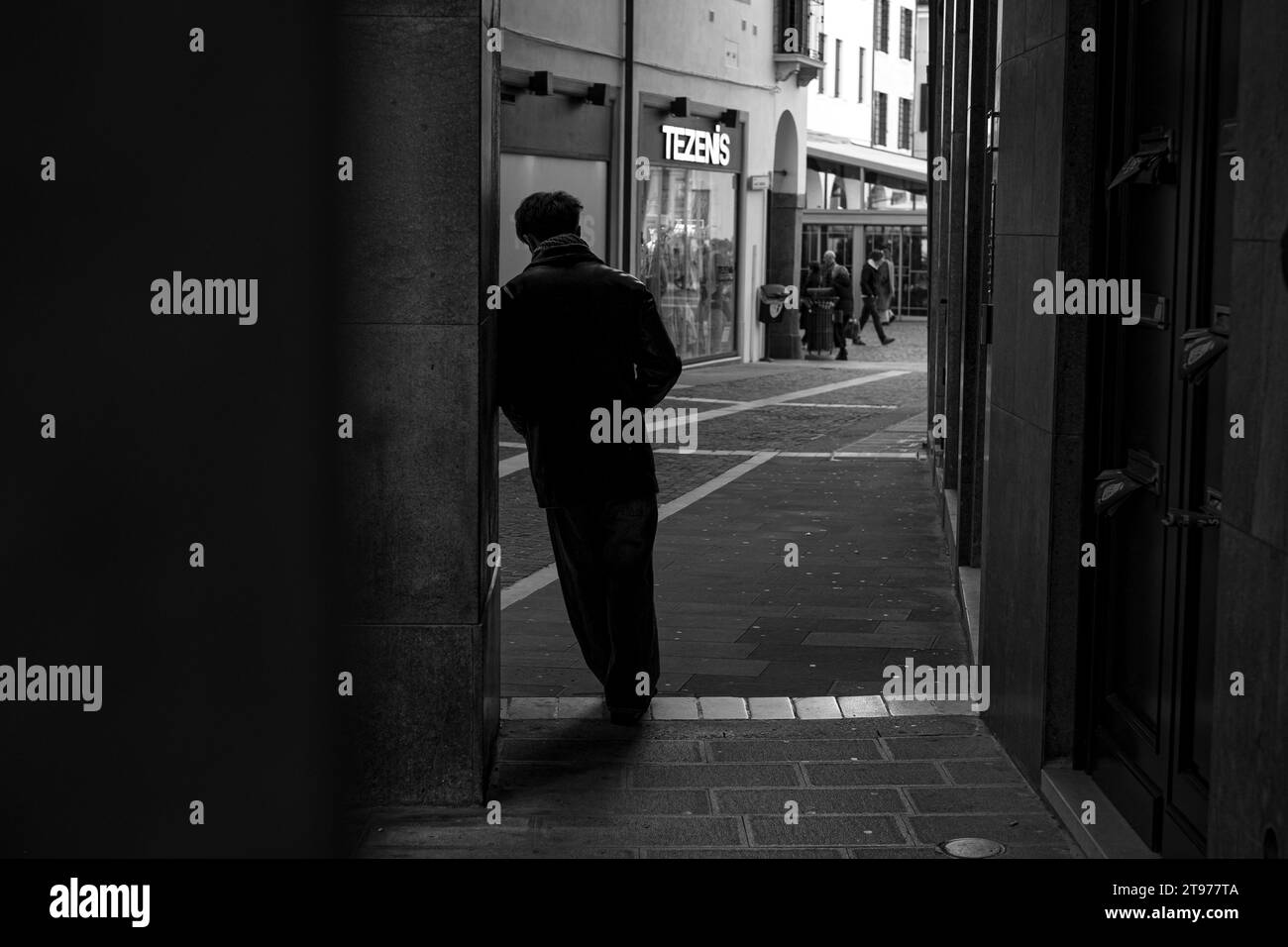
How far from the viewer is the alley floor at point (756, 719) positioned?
205 inches

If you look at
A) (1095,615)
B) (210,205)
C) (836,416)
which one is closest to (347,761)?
(210,205)

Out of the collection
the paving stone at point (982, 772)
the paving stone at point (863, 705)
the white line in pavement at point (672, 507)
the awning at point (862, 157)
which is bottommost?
the paving stone at point (982, 772)

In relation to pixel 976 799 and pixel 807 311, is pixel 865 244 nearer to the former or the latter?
pixel 807 311

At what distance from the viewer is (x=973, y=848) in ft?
16.6

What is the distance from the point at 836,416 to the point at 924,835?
14.2m

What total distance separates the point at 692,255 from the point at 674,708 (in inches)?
814

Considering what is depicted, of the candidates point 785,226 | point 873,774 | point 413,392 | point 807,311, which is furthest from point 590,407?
point 785,226

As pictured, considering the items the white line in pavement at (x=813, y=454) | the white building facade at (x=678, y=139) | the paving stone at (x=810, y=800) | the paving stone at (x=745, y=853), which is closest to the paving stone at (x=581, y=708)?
the paving stone at (x=810, y=800)

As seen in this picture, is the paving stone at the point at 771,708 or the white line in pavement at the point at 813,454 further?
the white line in pavement at the point at 813,454

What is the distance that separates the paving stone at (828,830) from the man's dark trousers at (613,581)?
1183mm

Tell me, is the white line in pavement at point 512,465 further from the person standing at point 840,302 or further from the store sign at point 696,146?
the person standing at point 840,302

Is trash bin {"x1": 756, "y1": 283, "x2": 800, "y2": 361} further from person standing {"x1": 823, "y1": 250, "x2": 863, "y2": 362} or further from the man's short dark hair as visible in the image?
the man's short dark hair

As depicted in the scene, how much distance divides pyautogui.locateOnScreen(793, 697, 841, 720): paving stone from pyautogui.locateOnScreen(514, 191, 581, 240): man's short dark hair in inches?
76.0
